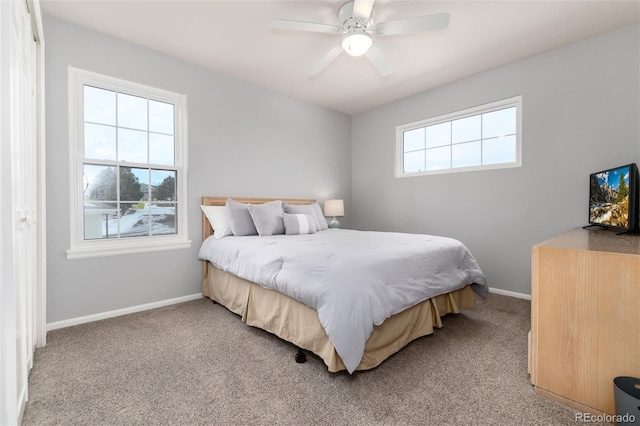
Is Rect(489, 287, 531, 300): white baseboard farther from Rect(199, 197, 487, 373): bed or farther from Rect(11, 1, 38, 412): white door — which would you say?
Rect(11, 1, 38, 412): white door

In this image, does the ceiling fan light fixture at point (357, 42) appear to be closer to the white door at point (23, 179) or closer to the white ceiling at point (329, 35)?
the white ceiling at point (329, 35)

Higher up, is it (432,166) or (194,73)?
(194,73)

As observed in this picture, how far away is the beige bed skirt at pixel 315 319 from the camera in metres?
1.79

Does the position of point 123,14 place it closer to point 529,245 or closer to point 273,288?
point 273,288

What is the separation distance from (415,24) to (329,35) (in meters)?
0.86

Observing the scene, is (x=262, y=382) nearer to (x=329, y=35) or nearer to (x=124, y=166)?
(x=124, y=166)

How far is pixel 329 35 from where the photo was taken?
8.99ft

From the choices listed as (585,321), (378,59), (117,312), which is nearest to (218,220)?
(117,312)

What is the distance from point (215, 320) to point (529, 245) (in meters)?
3.29

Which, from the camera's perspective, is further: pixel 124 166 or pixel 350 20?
pixel 124 166

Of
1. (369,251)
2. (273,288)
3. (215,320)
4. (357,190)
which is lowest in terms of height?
(215,320)

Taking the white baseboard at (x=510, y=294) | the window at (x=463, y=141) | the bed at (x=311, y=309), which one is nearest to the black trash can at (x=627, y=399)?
the bed at (x=311, y=309)

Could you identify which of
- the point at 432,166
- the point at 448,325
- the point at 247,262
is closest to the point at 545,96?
the point at 432,166

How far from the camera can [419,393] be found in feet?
5.24
